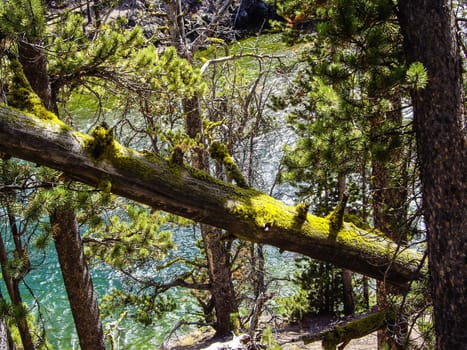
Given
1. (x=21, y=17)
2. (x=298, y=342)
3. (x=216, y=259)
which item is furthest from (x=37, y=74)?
(x=298, y=342)

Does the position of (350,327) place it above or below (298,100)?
below

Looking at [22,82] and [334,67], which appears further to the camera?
[334,67]

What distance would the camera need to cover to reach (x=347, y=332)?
4.11 m

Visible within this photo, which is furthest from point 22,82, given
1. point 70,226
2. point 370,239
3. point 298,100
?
point 298,100

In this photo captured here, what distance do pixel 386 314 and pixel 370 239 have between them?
75 cm

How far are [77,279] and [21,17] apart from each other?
319cm

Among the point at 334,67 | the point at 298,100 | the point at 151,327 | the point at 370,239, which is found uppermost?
the point at 298,100

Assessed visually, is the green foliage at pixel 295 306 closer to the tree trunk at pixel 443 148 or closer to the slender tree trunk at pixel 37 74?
the tree trunk at pixel 443 148

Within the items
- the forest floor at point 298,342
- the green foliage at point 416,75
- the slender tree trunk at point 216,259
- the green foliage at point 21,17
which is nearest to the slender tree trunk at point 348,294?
the forest floor at point 298,342

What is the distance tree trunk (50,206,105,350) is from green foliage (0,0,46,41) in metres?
2.31

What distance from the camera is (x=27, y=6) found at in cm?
371

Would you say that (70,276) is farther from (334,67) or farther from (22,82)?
(334,67)

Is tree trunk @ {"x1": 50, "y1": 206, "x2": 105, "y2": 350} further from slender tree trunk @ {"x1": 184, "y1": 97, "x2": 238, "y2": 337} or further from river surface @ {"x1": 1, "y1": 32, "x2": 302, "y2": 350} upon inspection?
river surface @ {"x1": 1, "y1": 32, "x2": 302, "y2": 350}

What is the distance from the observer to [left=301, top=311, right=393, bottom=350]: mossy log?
403cm
